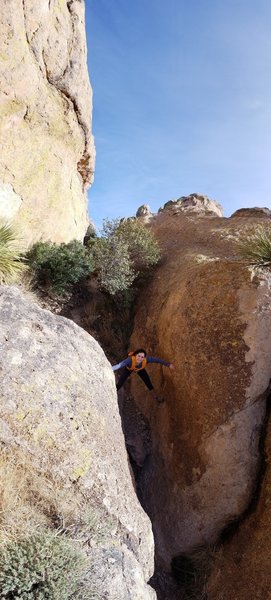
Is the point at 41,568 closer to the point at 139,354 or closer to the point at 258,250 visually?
the point at 139,354

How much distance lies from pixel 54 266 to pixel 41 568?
6933mm

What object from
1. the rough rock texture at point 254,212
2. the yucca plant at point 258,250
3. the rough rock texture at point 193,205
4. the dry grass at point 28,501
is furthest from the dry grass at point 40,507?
the rough rock texture at point 193,205

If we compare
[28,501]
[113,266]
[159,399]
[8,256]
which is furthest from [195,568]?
[8,256]

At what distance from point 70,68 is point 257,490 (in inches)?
444

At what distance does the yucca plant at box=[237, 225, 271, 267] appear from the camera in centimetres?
840

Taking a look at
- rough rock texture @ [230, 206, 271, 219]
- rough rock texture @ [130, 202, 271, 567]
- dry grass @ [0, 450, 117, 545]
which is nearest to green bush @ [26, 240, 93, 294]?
rough rock texture @ [130, 202, 271, 567]

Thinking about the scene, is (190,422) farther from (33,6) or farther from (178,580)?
(33,6)

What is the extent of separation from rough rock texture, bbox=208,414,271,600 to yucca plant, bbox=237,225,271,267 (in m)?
3.38

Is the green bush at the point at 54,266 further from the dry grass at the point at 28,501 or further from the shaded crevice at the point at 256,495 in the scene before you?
the dry grass at the point at 28,501

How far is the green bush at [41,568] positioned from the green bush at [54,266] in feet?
21.3

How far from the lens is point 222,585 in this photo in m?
6.69

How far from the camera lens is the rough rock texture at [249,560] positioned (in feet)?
20.2

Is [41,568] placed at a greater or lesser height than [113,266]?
lesser

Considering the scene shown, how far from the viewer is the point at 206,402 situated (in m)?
7.66
